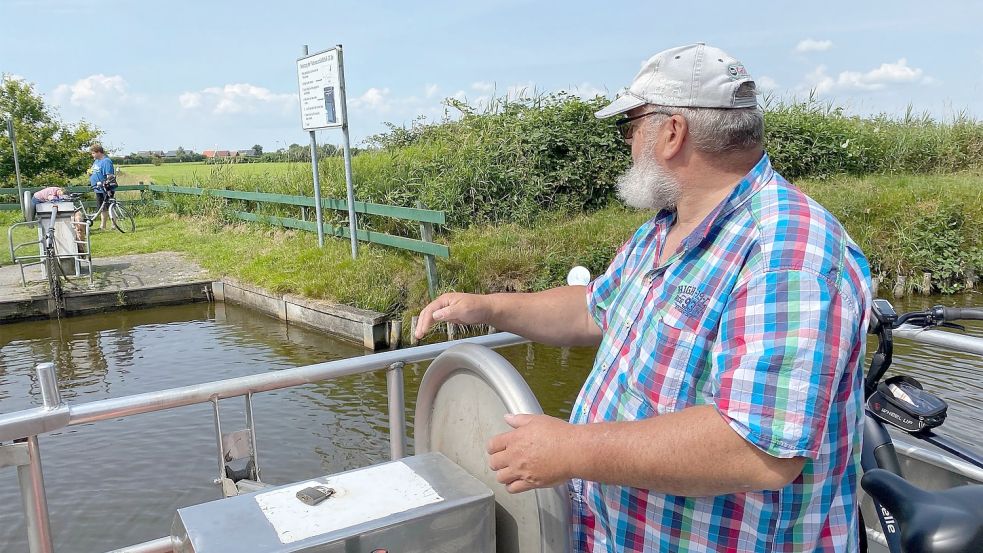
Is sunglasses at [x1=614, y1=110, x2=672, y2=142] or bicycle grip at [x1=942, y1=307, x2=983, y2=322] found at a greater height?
sunglasses at [x1=614, y1=110, x2=672, y2=142]

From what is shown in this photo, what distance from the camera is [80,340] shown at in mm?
8555

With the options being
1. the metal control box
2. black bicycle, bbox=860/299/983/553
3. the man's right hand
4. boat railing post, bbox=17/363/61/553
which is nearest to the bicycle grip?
black bicycle, bbox=860/299/983/553

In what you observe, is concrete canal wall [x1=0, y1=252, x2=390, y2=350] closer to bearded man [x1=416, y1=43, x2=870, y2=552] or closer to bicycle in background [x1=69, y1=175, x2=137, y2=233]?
bicycle in background [x1=69, y1=175, x2=137, y2=233]

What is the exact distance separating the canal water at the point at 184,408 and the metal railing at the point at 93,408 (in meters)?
3.11

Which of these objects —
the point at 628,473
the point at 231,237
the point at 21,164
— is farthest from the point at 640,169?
the point at 21,164

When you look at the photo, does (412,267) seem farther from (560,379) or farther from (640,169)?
(640,169)

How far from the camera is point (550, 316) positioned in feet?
6.47

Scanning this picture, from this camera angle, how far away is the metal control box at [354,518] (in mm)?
1348

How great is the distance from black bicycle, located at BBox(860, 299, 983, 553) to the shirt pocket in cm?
40

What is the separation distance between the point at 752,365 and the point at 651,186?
1.62ft

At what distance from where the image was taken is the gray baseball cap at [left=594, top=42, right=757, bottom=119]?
1376mm

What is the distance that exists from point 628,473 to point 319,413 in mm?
5472

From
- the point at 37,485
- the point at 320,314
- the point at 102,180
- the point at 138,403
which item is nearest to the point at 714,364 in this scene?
the point at 138,403

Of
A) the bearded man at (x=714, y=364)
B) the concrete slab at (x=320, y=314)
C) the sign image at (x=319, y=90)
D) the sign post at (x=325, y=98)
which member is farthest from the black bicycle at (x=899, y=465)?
the sign image at (x=319, y=90)
